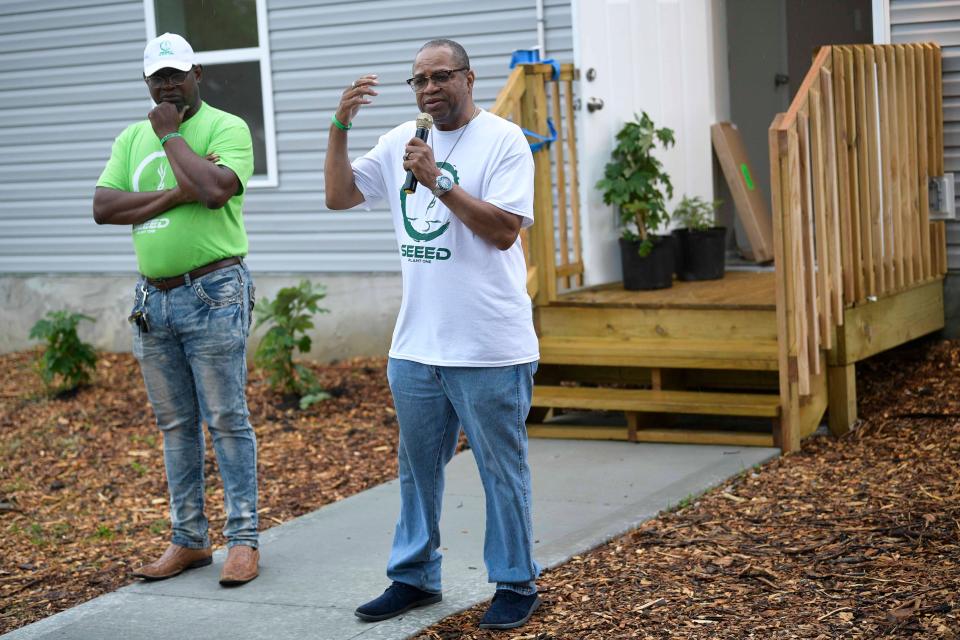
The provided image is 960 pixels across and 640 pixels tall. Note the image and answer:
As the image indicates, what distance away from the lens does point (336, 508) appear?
573cm

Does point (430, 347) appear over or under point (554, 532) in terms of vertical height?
over

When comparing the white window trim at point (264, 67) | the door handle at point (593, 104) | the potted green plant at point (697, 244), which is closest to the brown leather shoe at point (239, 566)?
the door handle at point (593, 104)

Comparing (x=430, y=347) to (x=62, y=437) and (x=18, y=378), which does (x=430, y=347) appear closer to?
(x=62, y=437)

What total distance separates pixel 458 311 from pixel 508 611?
95 cm

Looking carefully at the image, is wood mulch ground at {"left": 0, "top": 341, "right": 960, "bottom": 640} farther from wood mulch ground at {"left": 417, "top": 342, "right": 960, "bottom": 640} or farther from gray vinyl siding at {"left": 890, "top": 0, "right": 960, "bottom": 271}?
gray vinyl siding at {"left": 890, "top": 0, "right": 960, "bottom": 271}

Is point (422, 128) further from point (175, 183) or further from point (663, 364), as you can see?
point (663, 364)

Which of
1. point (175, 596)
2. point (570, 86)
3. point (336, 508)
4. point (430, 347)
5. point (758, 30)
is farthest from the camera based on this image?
point (758, 30)

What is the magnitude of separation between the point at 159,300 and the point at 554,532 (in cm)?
177

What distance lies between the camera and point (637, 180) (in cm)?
717

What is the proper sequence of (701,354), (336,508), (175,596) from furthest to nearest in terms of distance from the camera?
(701,354) → (336,508) → (175,596)

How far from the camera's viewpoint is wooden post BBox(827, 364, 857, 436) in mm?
6539

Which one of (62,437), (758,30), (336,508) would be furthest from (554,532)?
(758,30)

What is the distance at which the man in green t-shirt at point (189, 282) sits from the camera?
4.57m

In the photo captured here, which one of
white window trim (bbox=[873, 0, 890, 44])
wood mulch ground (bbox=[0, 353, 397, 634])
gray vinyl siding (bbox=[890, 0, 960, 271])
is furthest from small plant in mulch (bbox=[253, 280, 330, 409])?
gray vinyl siding (bbox=[890, 0, 960, 271])
